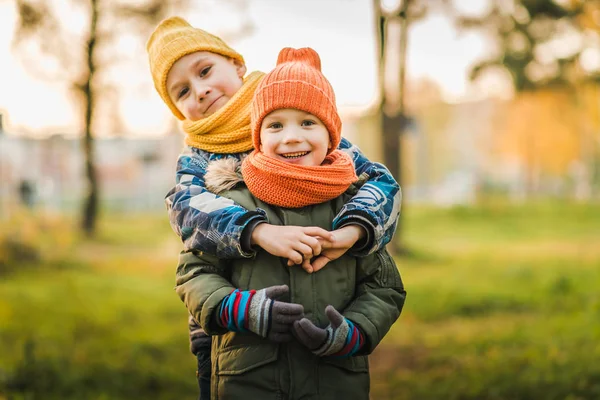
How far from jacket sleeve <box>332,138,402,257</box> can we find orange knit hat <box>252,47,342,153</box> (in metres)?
0.19

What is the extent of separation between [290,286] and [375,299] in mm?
284

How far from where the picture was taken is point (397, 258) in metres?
10.6

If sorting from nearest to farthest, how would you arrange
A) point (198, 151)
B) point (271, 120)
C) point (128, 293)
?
point (271, 120) → point (198, 151) → point (128, 293)

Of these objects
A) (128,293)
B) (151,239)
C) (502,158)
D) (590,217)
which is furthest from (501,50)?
(502,158)

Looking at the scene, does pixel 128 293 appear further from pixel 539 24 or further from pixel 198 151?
pixel 539 24

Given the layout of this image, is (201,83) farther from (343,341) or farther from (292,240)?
(343,341)

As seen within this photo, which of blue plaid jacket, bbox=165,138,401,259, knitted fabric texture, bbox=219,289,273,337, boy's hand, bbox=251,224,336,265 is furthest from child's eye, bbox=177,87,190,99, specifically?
knitted fabric texture, bbox=219,289,273,337

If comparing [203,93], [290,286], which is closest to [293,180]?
[290,286]

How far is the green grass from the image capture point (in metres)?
4.78

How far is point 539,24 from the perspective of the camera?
43.4 ft

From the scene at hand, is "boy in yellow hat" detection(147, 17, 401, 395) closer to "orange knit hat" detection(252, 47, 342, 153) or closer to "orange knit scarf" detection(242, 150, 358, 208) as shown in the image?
"orange knit scarf" detection(242, 150, 358, 208)

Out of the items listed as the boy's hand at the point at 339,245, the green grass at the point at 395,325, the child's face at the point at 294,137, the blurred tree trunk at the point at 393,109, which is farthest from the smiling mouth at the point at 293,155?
the blurred tree trunk at the point at 393,109

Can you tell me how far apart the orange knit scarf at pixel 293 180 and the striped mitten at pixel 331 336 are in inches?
13.4

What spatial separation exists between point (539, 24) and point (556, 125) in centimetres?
1124
